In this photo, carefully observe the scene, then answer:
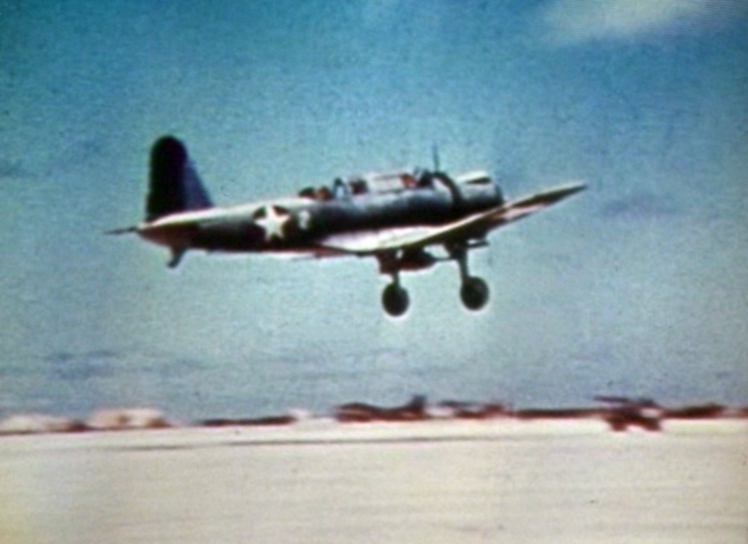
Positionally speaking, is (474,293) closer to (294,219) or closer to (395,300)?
(395,300)

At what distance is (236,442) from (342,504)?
9.4 inches

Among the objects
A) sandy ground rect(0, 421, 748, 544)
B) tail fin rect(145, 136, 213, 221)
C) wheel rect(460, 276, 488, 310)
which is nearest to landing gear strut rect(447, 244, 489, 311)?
wheel rect(460, 276, 488, 310)

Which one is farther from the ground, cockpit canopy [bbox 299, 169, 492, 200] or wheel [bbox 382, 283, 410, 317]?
cockpit canopy [bbox 299, 169, 492, 200]

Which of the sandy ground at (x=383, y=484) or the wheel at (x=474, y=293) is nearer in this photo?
the sandy ground at (x=383, y=484)

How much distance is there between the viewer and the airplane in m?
2.59

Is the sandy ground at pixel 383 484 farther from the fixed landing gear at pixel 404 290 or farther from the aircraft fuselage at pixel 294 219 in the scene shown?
the aircraft fuselage at pixel 294 219

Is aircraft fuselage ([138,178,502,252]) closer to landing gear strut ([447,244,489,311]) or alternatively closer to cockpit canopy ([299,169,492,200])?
cockpit canopy ([299,169,492,200])

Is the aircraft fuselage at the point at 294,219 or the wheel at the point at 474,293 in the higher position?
the aircraft fuselage at the point at 294,219

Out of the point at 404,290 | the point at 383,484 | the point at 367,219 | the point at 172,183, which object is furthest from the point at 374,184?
the point at 383,484

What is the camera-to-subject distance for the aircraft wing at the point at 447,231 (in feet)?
8.48

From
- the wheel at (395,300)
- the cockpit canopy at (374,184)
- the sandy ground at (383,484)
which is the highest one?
the cockpit canopy at (374,184)

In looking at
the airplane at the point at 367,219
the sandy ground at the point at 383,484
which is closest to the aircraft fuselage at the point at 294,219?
the airplane at the point at 367,219

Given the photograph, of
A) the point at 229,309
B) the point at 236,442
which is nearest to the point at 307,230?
the point at 229,309

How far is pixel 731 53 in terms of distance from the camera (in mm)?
2598
